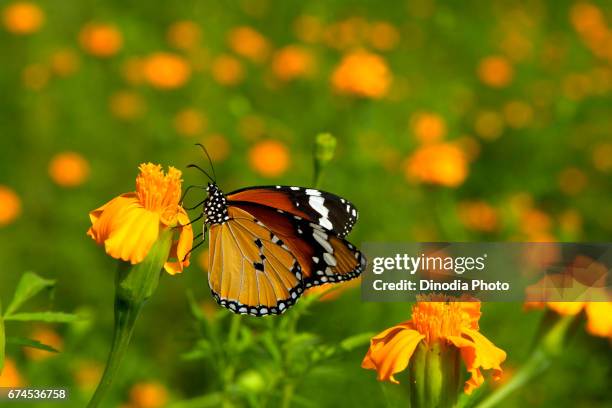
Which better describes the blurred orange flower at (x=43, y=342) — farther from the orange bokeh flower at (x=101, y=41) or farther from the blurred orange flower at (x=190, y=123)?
the orange bokeh flower at (x=101, y=41)

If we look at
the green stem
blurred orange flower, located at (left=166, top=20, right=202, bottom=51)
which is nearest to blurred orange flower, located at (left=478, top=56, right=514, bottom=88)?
blurred orange flower, located at (left=166, top=20, right=202, bottom=51)

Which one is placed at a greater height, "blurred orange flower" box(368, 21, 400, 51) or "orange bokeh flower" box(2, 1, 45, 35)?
"blurred orange flower" box(368, 21, 400, 51)

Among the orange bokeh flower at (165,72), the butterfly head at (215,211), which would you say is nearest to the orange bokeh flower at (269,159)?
the orange bokeh flower at (165,72)

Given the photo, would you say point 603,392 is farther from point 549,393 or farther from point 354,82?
point 354,82

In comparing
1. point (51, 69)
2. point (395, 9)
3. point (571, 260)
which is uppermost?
point (395, 9)

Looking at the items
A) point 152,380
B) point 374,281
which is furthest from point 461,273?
point 152,380

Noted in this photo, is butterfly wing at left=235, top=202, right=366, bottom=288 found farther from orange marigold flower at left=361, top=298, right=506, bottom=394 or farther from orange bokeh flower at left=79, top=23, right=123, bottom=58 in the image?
orange bokeh flower at left=79, top=23, right=123, bottom=58
